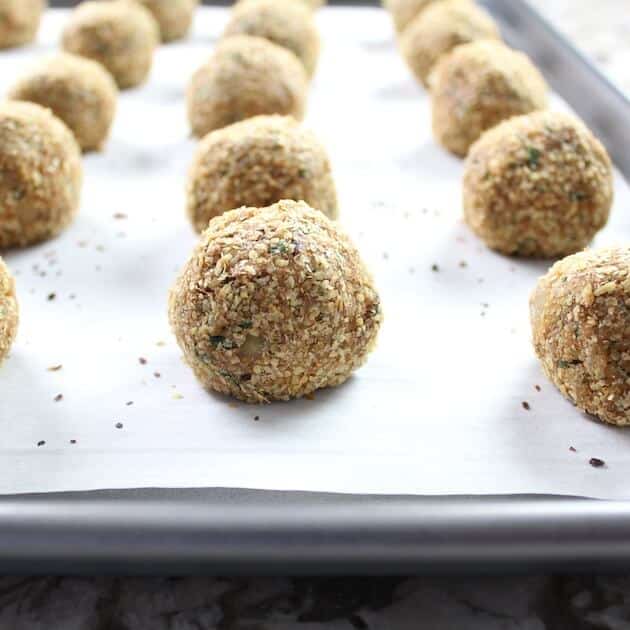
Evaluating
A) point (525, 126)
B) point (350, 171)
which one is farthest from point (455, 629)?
point (350, 171)

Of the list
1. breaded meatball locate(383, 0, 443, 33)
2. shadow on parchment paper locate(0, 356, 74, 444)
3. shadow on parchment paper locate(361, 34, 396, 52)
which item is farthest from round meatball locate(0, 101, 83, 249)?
breaded meatball locate(383, 0, 443, 33)

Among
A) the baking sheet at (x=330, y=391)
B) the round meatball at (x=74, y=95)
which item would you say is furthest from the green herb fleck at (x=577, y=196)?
the round meatball at (x=74, y=95)

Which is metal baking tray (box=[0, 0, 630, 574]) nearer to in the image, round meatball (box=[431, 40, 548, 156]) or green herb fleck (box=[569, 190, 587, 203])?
green herb fleck (box=[569, 190, 587, 203])

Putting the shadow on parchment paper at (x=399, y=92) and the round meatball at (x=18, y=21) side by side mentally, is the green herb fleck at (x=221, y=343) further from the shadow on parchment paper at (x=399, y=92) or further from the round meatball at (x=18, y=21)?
the round meatball at (x=18, y=21)

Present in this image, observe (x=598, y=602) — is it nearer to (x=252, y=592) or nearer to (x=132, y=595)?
(x=252, y=592)

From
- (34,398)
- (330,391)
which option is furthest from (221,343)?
(34,398)

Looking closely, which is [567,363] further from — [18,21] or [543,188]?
[18,21]

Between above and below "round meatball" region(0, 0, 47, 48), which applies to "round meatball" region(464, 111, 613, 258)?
above
